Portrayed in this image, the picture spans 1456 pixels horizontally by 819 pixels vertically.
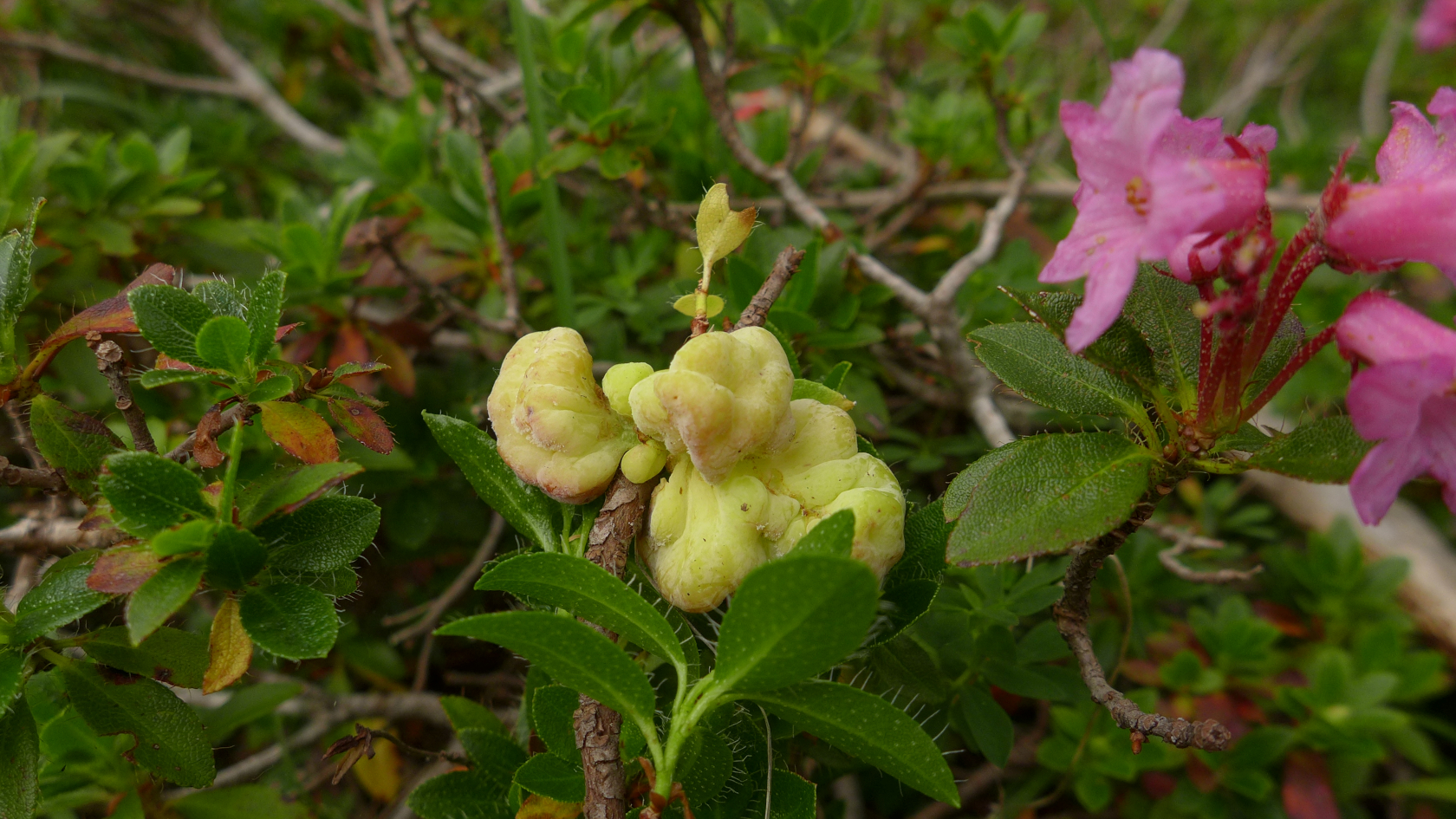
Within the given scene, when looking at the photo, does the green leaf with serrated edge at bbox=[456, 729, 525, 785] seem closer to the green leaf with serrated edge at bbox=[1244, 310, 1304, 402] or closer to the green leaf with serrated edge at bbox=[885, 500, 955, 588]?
the green leaf with serrated edge at bbox=[885, 500, 955, 588]

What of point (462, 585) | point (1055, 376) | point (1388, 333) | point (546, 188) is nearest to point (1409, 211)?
point (1388, 333)

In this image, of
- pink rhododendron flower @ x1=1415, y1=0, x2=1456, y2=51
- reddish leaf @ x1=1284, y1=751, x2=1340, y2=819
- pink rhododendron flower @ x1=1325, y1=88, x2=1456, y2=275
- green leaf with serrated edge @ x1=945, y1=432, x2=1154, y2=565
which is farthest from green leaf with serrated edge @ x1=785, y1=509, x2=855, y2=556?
pink rhododendron flower @ x1=1415, y1=0, x2=1456, y2=51

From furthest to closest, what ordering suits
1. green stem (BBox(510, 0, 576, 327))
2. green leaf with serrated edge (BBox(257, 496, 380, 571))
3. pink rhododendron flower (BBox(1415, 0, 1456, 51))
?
pink rhododendron flower (BBox(1415, 0, 1456, 51)) < green stem (BBox(510, 0, 576, 327)) < green leaf with serrated edge (BBox(257, 496, 380, 571))

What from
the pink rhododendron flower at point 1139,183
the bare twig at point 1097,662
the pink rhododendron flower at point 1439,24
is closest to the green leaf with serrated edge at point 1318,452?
the bare twig at point 1097,662

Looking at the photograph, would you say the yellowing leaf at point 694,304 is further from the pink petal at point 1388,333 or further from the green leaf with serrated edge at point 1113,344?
the pink petal at point 1388,333

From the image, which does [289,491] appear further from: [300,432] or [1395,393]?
[1395,393]

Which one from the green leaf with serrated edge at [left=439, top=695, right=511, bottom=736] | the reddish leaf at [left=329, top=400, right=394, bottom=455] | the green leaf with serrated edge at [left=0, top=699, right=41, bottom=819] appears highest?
the reddish leaf at [left=329, top=400, right=394, bottom=455]

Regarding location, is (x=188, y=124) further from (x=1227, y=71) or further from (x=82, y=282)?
(x=1227, y=71)
